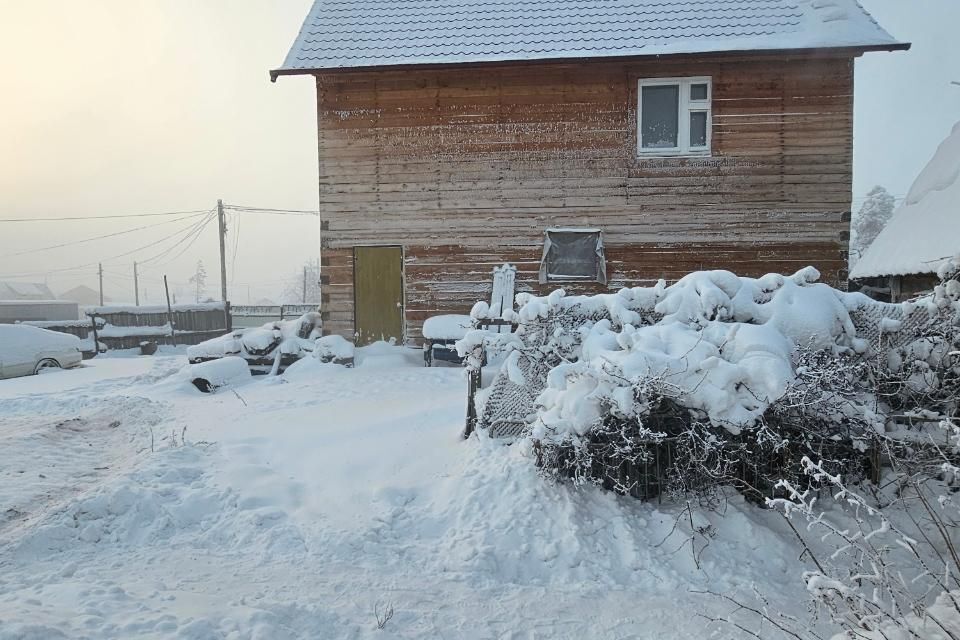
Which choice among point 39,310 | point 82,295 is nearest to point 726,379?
point 39,310

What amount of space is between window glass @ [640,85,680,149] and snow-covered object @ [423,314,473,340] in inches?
206

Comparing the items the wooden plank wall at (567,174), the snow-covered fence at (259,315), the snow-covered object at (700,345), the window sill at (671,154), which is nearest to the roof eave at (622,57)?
the wooden plank wall at (567,174)

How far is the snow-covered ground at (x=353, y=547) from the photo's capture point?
10.1 ft

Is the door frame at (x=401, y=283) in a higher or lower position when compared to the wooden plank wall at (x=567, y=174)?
lower

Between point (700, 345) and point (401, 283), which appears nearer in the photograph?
point (700, 345)

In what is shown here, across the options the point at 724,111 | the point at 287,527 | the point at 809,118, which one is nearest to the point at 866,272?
the point at 809,118

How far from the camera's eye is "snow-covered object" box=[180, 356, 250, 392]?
9383 millimetres

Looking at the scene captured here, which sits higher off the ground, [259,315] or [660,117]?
[660,117]

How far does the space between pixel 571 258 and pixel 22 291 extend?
293 feet

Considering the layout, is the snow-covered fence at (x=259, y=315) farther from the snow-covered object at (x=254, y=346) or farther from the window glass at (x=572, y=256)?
the window glass at (x=572, y=256)

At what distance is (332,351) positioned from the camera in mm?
10281

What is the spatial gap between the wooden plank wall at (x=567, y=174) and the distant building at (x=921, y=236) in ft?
3.07

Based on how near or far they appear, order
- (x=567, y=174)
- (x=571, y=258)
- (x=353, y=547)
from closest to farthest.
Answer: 1. (x=353, y=547)
2. (x=567, y=174)
3. (x=571, y=258)

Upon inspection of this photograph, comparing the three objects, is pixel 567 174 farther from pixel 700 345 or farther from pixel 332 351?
pixel 700 345
